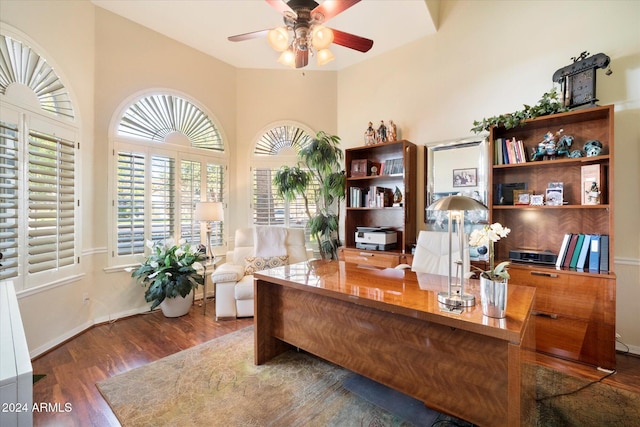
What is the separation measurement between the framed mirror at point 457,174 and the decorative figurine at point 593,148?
2.59 feet

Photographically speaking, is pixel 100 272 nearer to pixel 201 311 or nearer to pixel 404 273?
pixel 201 311

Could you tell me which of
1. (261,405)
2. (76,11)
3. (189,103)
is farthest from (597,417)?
(76,11)

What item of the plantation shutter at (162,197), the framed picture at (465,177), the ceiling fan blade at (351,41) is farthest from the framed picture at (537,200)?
the plantation shutter at (162,197)

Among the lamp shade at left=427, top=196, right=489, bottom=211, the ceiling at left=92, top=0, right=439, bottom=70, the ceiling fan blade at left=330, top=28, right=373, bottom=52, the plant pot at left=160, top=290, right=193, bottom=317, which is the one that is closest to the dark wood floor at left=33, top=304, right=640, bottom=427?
the plant pot at left=160, top=290, right=193, bottom=317

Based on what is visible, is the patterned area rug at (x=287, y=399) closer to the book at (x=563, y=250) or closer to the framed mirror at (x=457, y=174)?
the book at (x=563, y=250)

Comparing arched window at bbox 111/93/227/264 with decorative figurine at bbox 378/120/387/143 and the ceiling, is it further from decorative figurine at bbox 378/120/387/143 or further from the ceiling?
decorative figurine at bbox 378/120/387/143

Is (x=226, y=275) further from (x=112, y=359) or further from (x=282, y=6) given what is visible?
(x=282, y=6)

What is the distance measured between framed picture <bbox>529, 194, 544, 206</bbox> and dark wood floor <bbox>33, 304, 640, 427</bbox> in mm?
1335

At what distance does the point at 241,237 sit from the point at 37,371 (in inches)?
84.3

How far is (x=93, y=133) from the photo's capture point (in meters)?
3.02

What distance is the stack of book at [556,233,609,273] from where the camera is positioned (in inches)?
87.7

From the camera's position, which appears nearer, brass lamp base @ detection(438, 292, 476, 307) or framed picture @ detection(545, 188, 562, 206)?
brass lamp base @ detection(438, 292, 476, 307)

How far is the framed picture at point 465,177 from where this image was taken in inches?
121

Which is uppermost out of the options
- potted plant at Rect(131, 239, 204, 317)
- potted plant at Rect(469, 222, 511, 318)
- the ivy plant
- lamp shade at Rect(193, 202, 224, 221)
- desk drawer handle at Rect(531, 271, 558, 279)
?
the ivy plant
